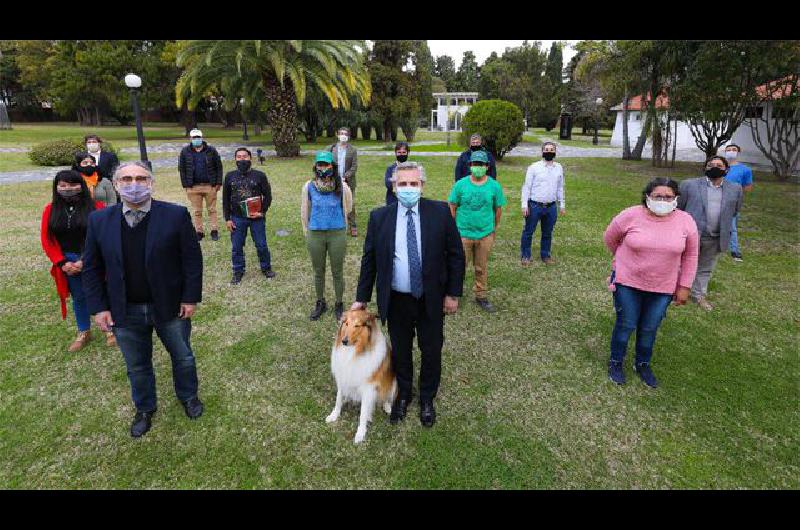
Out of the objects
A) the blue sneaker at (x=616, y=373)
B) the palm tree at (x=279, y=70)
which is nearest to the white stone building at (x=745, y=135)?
the palm tree at (x=279, y=70)

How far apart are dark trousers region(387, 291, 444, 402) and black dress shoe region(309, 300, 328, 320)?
6.96 feet

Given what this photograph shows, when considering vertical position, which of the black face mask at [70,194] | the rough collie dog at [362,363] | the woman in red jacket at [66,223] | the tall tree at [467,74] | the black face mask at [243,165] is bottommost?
the rough collie dog at [362,363]

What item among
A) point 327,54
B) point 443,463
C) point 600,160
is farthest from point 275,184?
point 600,160

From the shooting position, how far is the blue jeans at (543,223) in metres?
6.98

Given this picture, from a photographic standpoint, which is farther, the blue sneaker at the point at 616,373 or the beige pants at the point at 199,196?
the beige pants at the point at 199,196

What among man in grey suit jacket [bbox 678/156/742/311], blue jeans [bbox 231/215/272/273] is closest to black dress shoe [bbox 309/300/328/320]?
blue jeans [bbox 231/215/272/273]

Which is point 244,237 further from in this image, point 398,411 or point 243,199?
point 398,411

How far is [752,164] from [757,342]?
22160 mm

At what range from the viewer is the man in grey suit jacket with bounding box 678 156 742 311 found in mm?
5414

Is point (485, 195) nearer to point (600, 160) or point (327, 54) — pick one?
point (327, 54)

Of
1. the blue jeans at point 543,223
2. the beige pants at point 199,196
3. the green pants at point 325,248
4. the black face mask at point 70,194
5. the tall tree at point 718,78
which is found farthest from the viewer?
the tall tree at point 718,78

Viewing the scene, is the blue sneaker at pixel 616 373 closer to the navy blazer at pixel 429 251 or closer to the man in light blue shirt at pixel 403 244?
the navy blazer at pixel 429 251

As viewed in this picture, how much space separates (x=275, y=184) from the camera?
48.0ft

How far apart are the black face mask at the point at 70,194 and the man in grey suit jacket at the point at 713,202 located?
22.0 feet
